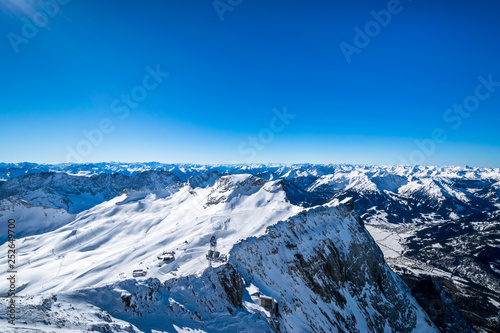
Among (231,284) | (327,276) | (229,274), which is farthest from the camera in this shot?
(327,276)

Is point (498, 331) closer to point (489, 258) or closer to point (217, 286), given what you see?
point (489, 258)

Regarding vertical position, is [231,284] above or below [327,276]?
above

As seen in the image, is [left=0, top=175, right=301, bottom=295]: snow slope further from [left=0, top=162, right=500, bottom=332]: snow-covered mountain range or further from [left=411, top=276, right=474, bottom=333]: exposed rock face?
[left=411, top=276, right=474, bottom=333]: exposed rock face

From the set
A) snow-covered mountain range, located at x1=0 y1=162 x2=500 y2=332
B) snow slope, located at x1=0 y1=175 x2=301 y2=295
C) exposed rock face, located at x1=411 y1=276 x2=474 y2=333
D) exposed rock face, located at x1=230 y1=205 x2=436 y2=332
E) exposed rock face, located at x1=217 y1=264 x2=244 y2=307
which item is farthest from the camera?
exposed rock face, located at x1=411 y1=276 x2=474 y2=333

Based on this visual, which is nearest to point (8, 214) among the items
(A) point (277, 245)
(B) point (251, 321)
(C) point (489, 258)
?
(A) point (277, 245)

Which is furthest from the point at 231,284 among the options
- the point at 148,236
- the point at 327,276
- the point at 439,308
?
the point at 439,308

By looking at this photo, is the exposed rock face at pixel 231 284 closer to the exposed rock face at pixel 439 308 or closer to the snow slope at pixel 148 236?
the snow slope at pixel 148 236

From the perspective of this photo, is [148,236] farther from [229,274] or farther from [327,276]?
[229,274]

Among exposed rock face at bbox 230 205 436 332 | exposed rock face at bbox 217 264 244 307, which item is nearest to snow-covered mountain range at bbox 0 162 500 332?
exposed rock face at bbox 217 264 244 307
